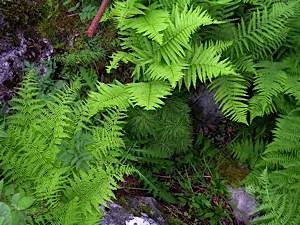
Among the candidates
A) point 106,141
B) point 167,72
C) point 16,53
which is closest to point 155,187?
point 106,141

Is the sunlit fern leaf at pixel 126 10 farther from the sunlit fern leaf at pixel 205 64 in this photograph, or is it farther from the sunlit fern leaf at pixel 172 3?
the sunlit fern leaf at pixel 205 64

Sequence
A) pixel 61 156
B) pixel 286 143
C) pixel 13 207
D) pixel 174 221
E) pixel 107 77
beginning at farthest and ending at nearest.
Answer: pixel 107 77 → pixel 174 221 → pixel 286 143 → pixel 61 156 → pixel 13 207

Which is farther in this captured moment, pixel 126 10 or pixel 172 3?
pixel 172 3

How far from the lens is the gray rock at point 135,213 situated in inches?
163

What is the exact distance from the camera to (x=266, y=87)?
4574mm

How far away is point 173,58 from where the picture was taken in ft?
14.5

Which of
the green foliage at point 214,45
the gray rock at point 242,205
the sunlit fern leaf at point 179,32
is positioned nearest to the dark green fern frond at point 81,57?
the green foliage at point 214,45

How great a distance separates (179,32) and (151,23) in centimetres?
29

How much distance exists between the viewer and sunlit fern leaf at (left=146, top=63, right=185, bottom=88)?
13.9 feet

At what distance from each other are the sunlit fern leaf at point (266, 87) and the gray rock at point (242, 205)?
0.90 m

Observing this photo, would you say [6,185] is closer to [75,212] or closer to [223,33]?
[75,212]

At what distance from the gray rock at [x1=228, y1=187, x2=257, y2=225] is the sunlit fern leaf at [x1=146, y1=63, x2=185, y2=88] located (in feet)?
4.97

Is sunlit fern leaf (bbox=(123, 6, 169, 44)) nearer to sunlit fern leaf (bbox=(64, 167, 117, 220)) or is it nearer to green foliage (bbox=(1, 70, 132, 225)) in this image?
green foliage (bbox=(1, 70, 132, 225))

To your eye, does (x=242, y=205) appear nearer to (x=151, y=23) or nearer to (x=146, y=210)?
(x=146, y=210)
